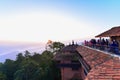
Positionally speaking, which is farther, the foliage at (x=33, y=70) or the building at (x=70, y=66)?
the foliage at (x=33, y=70)

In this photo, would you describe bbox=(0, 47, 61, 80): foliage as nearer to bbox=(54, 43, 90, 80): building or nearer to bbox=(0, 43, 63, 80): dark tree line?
bbox=(0, 43, 63, 80): dark tree line

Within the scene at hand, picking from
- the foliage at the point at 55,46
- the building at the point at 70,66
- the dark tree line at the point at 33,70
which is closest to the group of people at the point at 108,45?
the building at the point at 70,66

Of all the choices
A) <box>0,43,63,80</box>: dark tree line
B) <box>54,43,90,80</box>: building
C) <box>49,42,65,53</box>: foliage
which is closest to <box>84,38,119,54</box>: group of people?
<box>54,43,90,80</box>: building

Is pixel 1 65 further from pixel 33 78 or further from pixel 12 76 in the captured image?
pixel 33 78

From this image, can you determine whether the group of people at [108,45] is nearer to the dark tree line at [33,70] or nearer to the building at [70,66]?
the building at [70,66]

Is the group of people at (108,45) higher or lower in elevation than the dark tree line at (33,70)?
higher

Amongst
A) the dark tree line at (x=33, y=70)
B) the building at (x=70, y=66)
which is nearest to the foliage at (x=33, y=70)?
the dark tree line at (x=33, y=70)

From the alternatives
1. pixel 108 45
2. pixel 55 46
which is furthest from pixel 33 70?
pixel 108 45

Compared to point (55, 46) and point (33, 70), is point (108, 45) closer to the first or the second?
point (33, 70)

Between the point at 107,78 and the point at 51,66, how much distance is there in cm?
3701

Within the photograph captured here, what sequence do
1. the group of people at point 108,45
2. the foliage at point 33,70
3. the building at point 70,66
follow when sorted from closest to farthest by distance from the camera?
the group of people at point 108,45
the building at point 70,66
the foliage at point 33,70

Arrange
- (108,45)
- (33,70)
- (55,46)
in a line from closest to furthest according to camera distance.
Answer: (108,45) < (33,70) < (55,46)

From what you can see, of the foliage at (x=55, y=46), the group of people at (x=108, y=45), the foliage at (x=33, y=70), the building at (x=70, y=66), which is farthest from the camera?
the foliage at (x=55, y=46)

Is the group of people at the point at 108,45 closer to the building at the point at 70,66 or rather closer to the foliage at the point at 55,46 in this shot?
the building at the point at 70,66
